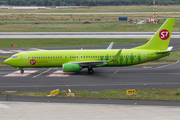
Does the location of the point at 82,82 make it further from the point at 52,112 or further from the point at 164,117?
the point at 164,117

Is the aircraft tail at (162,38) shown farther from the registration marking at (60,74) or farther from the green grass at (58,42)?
the green grass at (58,42)

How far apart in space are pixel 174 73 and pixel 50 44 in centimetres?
3928

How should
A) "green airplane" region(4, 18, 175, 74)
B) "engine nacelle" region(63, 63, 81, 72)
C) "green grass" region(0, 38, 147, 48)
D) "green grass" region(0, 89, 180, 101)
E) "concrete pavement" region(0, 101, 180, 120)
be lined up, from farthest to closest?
"green grass" region(0, 38, 147, 48) → "green airplane" region(4, 18, 175, 74) → "engine nacelle" region(63, 63, 81, 72) → "green grass" region(0, 89, 180, 101) → "concrete pavement" region(0, 101, 180, 120)

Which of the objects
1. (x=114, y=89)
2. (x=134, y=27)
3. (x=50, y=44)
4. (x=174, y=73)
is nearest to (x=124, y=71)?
(x=174, y=73)

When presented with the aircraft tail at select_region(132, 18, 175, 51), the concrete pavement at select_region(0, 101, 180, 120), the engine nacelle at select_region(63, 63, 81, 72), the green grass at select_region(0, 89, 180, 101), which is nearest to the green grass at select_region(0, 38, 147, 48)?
the aircraft tail at select_region(132, 18, 175, 51)

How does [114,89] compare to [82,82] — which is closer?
[114,89]

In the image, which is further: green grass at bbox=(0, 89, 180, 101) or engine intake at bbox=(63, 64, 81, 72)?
engine intake at bbox=(63, 64, 81, 72)

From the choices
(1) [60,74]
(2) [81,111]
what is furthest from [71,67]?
(2) [81,111]

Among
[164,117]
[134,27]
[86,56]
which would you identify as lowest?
[164,117]

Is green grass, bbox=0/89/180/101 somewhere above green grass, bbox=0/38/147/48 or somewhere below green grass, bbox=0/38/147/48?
below

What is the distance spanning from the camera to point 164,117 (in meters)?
22.4

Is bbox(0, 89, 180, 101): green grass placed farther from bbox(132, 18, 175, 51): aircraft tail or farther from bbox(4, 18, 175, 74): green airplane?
bbox(132, 18, 175, 51): aircraft tail

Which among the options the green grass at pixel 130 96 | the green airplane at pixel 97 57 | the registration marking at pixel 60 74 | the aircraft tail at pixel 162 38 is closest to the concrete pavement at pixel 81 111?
the green grass at pixel 130 96

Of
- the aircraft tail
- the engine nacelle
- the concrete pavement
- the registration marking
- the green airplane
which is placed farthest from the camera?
the aircraft tail
